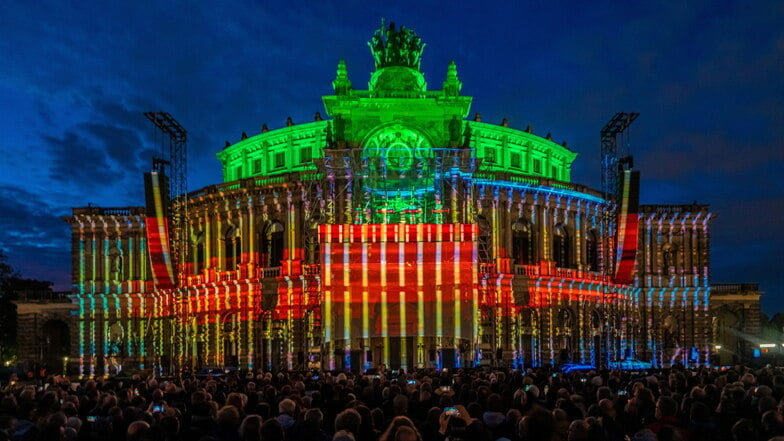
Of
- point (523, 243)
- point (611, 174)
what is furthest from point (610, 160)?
point (523, 243)

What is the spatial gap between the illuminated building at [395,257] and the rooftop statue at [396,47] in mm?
131

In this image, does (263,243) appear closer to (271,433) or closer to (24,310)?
(24,310)

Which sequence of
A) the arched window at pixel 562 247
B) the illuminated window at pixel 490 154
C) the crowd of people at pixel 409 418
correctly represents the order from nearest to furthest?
the crowd of people at pixel 409 418, the arched window at pixel 562 247, the illuminated window at pixel 490 154

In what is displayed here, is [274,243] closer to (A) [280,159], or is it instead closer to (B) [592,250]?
(A) [280,159]

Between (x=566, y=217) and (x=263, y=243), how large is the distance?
77.2 ft

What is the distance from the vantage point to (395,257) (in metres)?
51.2

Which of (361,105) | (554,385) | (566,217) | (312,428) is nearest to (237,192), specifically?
(361,105)

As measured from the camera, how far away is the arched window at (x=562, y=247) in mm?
66812

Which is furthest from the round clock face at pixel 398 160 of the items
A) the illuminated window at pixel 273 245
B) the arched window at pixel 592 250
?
the arched window at pixel 592 250

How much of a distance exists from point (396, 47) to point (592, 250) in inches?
946

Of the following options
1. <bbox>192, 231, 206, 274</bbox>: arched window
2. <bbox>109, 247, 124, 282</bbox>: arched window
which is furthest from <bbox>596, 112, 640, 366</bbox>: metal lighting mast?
<bbox>109, 247, 124, 282</bbox>: arched window

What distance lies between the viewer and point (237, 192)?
64375 millimetres

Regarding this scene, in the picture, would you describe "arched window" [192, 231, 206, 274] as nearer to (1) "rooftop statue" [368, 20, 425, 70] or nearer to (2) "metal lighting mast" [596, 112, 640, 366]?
(1) "rooftop statue" [368, 20, 425, 70]

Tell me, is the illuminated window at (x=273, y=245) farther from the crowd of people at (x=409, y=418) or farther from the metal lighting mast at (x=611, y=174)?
the crowd of people at (x=409, y=418)
